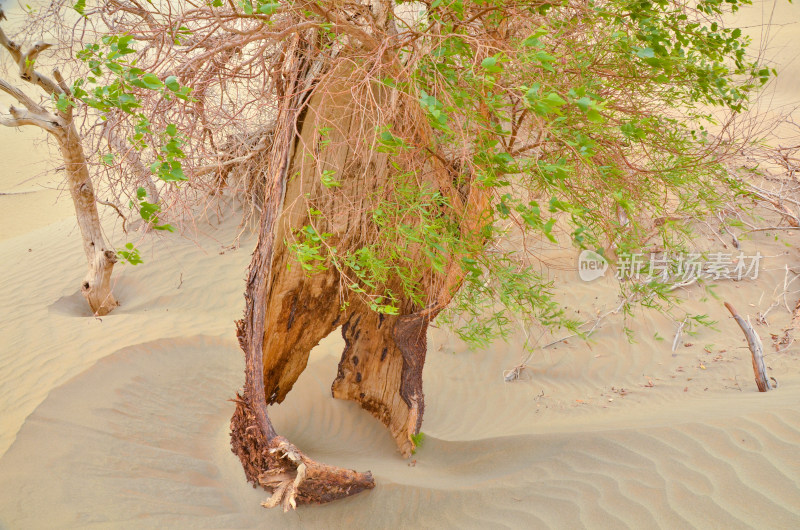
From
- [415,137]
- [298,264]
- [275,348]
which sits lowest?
[275,348]

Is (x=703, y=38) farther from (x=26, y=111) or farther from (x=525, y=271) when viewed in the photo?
(x=26, y=111)

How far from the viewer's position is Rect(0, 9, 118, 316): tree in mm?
5758

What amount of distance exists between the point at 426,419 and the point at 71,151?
5.39 m

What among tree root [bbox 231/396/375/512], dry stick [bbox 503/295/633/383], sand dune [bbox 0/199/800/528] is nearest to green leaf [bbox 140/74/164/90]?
tree root [bbox 231/396/375/512]

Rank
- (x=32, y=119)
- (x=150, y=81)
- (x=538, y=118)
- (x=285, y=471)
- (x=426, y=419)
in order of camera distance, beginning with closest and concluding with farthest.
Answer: (x=150, y=81) → (x=538, y=118) → (x=285, y=471) → (x=426, y=419) → (x=32, y=119)

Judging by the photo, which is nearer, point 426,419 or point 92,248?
point 426,419

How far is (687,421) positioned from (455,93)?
2.93 m

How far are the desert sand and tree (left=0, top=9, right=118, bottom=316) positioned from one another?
0.46 meters

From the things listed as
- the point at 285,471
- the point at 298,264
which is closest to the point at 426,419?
the point at 285,471

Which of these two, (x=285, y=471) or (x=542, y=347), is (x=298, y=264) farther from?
(x=542, y=347)

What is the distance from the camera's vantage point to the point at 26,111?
5.99 metres

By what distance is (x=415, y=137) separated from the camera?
3121 mm

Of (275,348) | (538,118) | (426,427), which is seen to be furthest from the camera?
(426,427)

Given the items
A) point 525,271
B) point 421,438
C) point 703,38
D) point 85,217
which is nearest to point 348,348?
point 421,438
